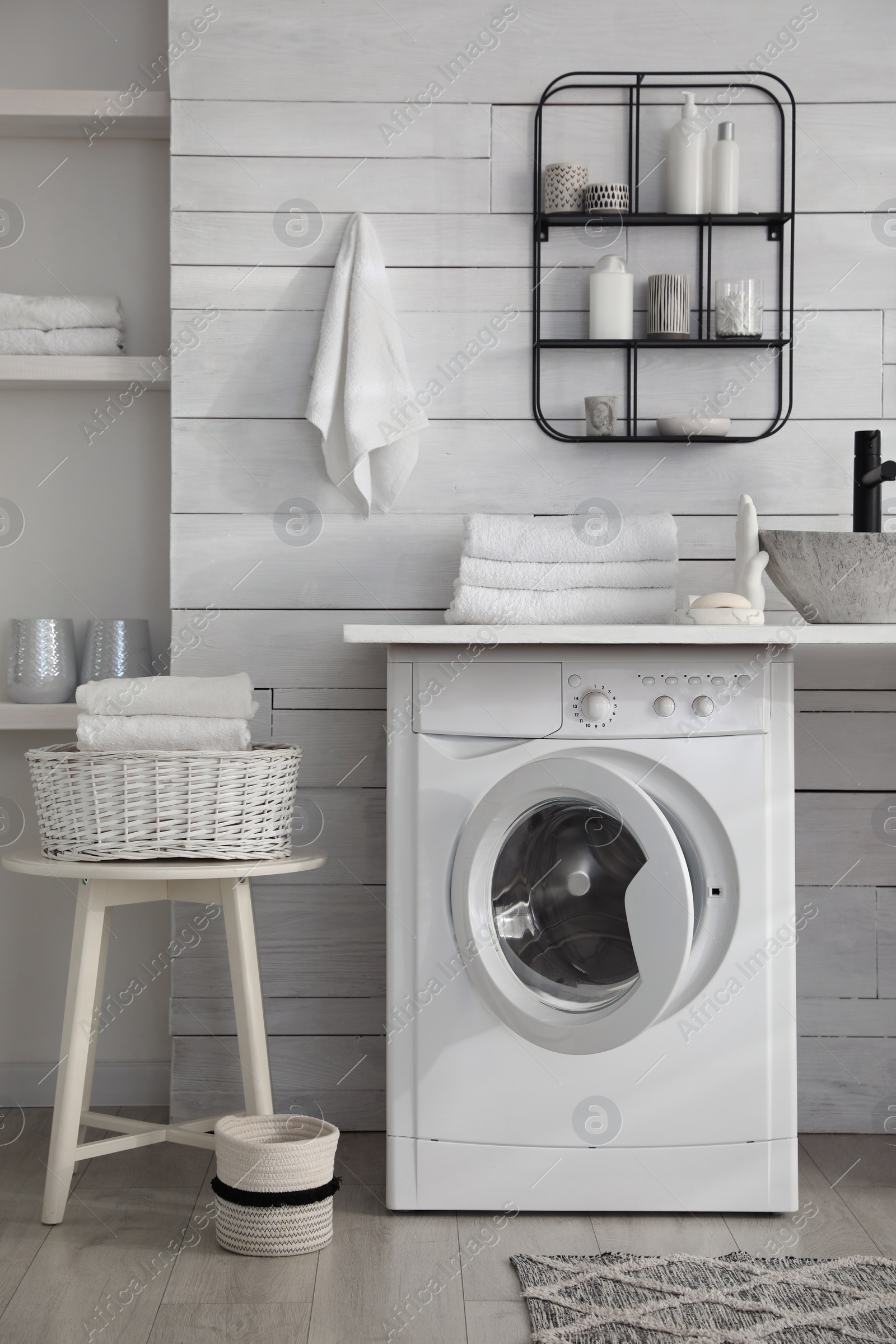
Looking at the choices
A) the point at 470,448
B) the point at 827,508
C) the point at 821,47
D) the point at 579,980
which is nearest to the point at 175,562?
the point at 470,448

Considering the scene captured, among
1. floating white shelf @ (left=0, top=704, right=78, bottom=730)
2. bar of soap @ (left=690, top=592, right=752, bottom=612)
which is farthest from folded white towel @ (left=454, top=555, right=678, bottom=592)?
floating white shelf @ (left=0, top=704, right=78, bottom=730)

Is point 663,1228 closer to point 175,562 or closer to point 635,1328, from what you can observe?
point 635,1328

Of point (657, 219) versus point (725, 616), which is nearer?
point (725, 616)

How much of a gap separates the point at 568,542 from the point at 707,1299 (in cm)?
108

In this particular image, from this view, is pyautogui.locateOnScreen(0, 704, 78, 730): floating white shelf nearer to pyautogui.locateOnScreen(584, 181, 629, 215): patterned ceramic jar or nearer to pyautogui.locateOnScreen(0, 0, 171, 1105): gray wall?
pyautogui.locateOnScreen(0, 0, 171, 1105): gray wall

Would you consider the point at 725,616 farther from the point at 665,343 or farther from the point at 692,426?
the point at 665,343

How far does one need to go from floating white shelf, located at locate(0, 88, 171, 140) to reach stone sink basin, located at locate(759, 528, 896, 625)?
1357 millimetres

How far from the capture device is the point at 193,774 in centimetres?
166

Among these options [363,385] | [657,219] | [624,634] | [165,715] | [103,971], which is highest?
[657,219]

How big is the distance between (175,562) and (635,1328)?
4.63 ft

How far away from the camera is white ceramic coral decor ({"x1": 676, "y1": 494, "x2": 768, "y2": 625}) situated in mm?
1757

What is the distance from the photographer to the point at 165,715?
1.75 metres

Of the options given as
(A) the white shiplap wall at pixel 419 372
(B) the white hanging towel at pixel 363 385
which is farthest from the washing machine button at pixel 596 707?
(B) the white hanging towel at pixel 363 385

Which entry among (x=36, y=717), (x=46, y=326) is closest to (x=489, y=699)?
(x=36, y=717)
